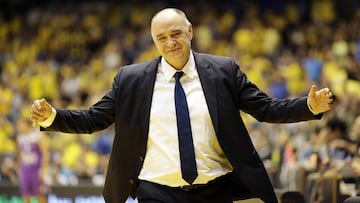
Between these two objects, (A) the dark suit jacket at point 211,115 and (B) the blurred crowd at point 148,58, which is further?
(B) the blurred crowd at point 148,58

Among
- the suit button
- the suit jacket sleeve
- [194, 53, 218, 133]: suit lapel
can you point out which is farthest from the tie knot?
the suit button

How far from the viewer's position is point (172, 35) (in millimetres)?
5188

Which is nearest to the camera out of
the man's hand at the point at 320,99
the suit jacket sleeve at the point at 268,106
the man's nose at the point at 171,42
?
the man's hand at the point at 320,99

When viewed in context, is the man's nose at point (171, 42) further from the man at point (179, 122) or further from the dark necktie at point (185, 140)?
the dark necktie at point (185, 140)

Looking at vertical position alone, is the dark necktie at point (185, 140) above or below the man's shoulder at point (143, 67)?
below

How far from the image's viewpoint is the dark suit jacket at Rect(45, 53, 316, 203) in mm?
5121

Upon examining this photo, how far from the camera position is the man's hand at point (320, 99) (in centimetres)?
491

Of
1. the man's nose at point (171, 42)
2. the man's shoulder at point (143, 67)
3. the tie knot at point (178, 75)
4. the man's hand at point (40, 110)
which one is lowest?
the man's hand at point (40, 110)

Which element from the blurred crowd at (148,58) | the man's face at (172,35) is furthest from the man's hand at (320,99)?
the blurred crowd at (148,58)

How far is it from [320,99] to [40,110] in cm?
173

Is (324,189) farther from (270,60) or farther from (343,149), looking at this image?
(270,60)

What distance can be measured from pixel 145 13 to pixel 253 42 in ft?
15.2

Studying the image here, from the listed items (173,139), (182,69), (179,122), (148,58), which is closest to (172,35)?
(182,69)

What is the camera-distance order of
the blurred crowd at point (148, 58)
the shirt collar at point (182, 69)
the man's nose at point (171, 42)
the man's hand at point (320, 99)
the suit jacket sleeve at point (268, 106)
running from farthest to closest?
the blurred crowd at point (148, 58) < the shirt collar at point (182, 69) < the man's nose at point (171, 42) < the suit jacket sleeve at point (268, 106) < the man's hand at point (320, 99)
